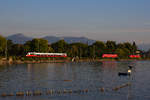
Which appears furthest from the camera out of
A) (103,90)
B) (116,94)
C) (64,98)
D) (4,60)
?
(4,60)

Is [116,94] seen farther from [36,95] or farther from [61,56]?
[61,56]

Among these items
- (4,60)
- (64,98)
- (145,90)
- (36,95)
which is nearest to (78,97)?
(64,98)

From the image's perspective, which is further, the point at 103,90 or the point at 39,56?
the point at 39,56

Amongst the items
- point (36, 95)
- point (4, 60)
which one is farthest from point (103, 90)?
point (4, 60)

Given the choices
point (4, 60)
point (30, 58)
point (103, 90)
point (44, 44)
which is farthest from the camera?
point (44, 44)

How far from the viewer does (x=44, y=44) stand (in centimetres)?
19338

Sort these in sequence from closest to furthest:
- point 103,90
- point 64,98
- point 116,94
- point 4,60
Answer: point 64,98 < point 116,94 < point 103,90 < point 4,60

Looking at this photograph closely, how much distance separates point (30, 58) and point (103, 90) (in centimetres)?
12942

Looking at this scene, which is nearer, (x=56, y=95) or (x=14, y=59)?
(x=56, y=95)

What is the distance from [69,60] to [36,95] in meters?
156

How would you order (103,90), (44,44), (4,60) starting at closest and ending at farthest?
(103,90) → (4,60) → (44,44)

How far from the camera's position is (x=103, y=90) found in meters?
49.2

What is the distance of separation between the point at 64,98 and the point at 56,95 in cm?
234

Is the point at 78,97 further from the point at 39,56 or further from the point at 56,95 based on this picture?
the point at 39,56
